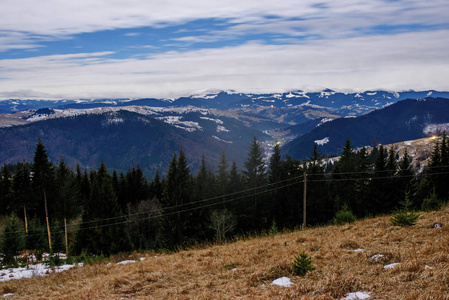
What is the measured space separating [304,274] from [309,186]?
40241 millimetres

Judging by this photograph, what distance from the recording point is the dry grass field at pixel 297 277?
26.4 ft

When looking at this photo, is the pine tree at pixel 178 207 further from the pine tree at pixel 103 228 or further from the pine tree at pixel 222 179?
the pine tree at pixel 103 228

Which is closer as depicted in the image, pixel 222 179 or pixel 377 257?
pixel 377 257

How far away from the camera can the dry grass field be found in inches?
317

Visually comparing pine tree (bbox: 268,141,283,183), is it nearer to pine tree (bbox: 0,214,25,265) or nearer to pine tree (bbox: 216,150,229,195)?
pine tree (bbox: 216,150,229,195)

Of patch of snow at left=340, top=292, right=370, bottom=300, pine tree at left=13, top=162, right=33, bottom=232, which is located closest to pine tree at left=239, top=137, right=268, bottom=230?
pine tree at left=13, top=162, right=33, bottom=232

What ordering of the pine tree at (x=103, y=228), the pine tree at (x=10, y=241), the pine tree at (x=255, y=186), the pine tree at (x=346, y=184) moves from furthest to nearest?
the pine tree at (x=346, y=184), the pine tree at (x=103, y=228), the pine tree at (x=255, y=186), the pine tree at (x=10, y=241)

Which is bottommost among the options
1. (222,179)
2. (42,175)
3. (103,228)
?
(103,228)

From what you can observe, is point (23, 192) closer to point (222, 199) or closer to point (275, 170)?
point (222, 199)

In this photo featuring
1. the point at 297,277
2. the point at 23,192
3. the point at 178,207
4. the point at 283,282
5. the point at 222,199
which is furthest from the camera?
the point at 23,192

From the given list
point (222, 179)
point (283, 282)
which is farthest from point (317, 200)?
point (283, 282)

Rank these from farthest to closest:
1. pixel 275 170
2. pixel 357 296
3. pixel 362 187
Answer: pixel 362 187 < pixel 275 170 < pixel 357 296

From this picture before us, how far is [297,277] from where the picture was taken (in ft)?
31.0

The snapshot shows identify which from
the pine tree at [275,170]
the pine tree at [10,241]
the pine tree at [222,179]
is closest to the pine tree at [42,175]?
the pine tree at [10,241]
